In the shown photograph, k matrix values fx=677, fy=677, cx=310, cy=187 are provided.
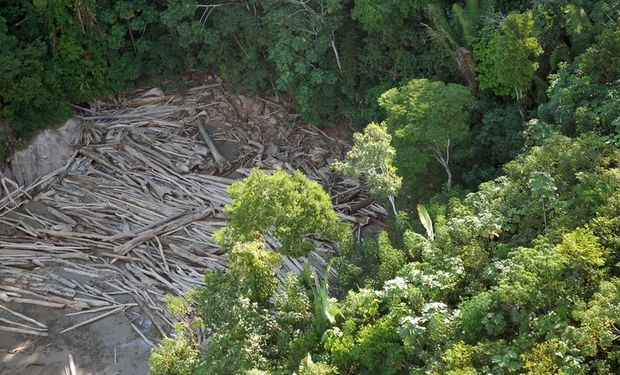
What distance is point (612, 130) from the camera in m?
9.37

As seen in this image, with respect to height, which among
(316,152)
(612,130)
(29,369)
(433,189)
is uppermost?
(612,130)

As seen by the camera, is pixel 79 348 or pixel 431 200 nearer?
pixel 431 200

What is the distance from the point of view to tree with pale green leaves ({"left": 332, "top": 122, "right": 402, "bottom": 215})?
9.67m

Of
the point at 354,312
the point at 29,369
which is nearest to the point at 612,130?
the point at 354,312

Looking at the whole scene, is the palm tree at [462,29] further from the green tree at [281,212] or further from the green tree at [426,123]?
the green tree at [281,212]

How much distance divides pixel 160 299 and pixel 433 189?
5.10 meters

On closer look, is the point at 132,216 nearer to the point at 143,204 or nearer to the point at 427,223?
the point at 143,204

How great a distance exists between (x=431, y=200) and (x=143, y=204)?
626 cm

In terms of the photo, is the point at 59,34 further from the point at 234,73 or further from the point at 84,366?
the point at 84,366

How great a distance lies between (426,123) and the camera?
10.6 m

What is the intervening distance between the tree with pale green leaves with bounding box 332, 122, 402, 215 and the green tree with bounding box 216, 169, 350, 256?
2.85 ft

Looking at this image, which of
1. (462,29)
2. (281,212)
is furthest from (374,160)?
(462,29)

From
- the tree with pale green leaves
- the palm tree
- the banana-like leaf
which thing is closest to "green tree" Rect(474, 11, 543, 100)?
the palm tree

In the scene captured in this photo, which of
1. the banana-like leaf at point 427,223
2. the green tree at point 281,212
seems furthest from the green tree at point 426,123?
the green tree at point 281,212
